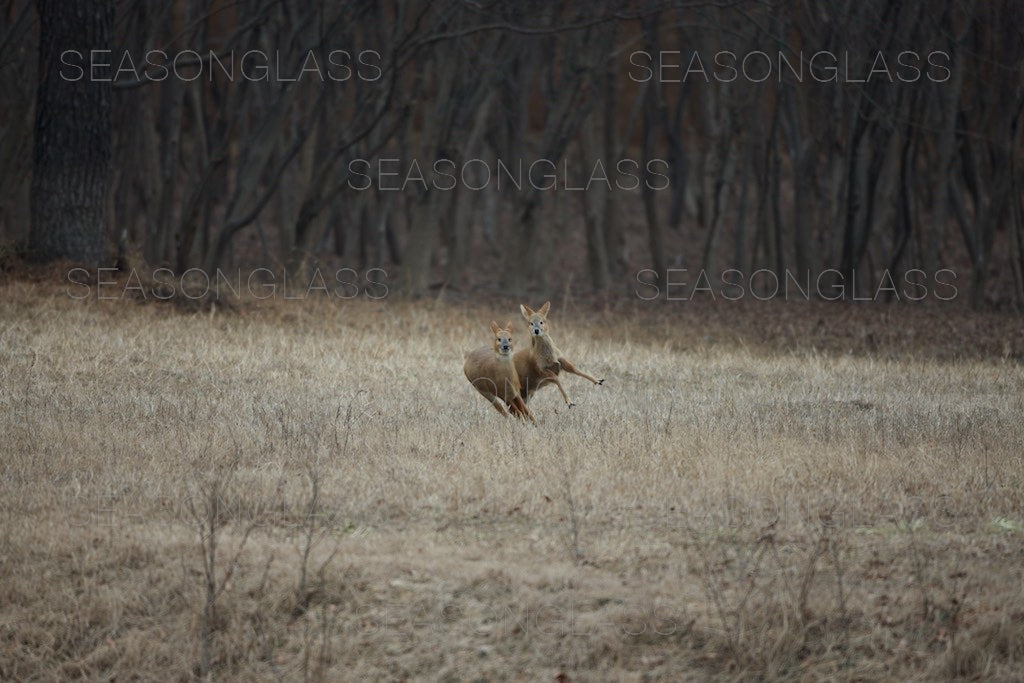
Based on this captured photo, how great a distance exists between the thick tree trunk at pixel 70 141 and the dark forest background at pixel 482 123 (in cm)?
3

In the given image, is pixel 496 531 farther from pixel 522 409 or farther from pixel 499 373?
pixel 522 409

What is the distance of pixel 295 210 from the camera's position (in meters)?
30.5

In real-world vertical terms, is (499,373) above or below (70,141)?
below

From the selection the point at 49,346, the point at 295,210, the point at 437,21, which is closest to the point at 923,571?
the point at 49,346

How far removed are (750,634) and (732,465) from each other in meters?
2.59

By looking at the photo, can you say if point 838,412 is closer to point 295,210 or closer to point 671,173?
point 295,210

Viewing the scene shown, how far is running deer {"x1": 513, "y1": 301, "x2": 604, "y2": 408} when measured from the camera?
392 inches

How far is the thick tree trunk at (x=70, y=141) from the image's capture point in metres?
17.2

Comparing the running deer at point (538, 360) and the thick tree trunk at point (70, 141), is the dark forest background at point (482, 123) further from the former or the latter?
the running deer at point (538, 360)

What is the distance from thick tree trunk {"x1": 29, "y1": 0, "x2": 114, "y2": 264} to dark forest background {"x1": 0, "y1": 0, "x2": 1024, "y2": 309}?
1.0 inches

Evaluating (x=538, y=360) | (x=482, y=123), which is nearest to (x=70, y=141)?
(x=538, y=360)

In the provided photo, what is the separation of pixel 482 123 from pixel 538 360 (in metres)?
20.4

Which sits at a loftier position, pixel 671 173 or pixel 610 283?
pixel 671 173

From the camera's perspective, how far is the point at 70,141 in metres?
17.3
